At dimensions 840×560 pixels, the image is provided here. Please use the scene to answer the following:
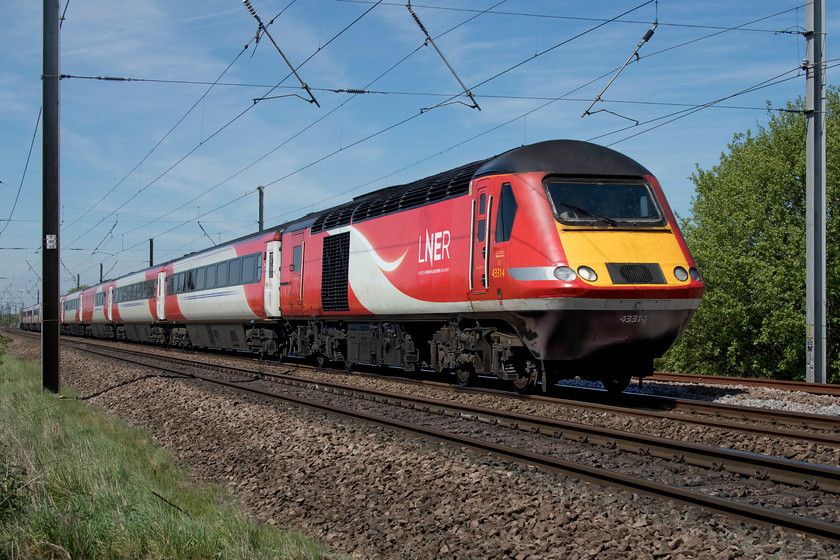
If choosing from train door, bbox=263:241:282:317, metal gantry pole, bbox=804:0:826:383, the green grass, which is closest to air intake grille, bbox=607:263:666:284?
the green grass

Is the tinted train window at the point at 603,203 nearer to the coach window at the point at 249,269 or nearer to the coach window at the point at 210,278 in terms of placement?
the coach window at the point at 249,269

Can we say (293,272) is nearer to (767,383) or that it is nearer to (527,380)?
(527,380)

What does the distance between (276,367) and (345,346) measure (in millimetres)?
2690

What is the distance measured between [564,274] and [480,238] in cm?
183

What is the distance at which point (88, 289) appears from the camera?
152 ft

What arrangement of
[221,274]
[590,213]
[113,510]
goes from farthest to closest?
[221,274] < [590,213] < [113,510]

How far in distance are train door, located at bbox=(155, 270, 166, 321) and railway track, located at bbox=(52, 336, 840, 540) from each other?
21376 mm

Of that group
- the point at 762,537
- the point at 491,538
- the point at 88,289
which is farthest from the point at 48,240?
the point at 88,289

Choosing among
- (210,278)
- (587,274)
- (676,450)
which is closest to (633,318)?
(587,274)

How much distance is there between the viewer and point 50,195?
13.2 metres

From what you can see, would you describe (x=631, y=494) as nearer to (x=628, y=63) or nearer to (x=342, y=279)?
(x=628, y=63)

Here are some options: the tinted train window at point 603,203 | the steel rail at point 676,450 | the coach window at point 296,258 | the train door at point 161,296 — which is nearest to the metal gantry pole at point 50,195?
the coach window at point 296,258

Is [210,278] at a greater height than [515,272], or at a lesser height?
greater

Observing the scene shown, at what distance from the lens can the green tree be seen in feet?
79.9
